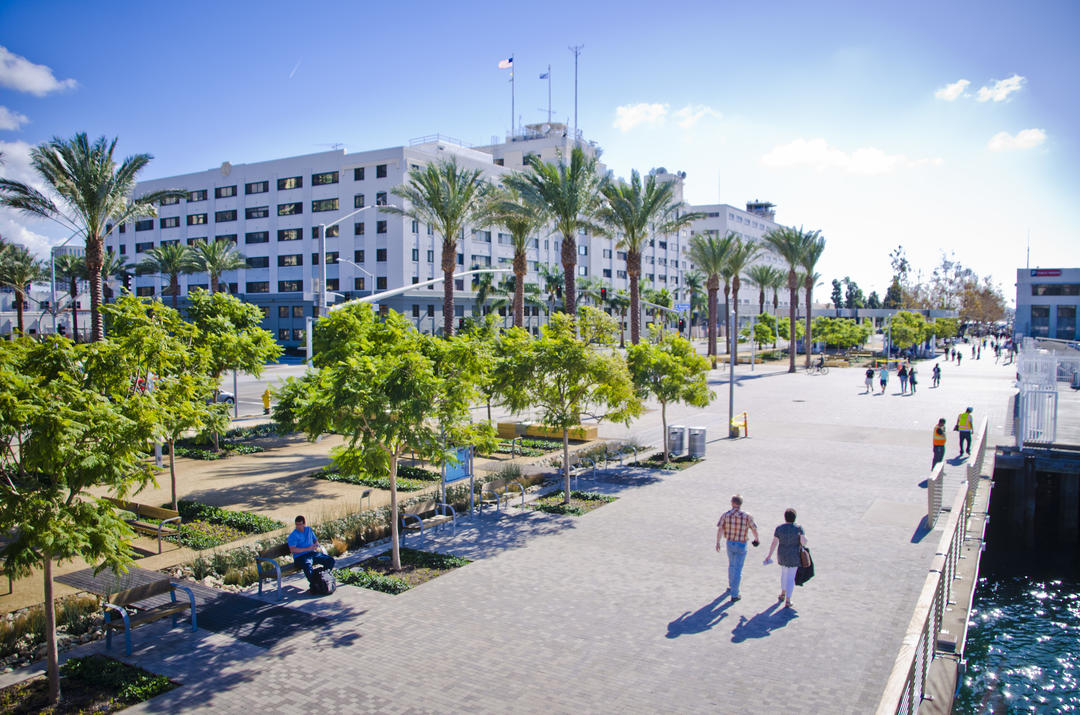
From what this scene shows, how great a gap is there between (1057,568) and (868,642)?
12629 millimetres

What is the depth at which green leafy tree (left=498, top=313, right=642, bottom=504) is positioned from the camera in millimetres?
16984

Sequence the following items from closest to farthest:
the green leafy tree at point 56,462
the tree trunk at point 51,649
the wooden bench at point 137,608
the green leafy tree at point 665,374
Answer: the green leafy tree at point 56,462
the tree trunk at point 51,649
the wooden bench at point 137,608
the green leafy tree at point 665,374

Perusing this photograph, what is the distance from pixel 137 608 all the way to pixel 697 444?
52.9 ft

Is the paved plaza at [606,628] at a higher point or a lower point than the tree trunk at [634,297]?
lower

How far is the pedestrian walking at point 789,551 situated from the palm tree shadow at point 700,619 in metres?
0.87

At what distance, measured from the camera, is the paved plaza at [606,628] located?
27.3 ft

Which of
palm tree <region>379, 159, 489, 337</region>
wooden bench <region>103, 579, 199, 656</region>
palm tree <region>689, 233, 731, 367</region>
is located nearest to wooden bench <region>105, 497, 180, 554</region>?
wooden bench <region>103, 579, 199, 656</region>

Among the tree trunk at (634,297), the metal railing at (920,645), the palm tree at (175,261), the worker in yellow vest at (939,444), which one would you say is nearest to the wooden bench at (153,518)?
the metal railing at (920,645)

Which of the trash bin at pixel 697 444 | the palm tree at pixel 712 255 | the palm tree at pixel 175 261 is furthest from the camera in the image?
the palm tree at pixel 175 261

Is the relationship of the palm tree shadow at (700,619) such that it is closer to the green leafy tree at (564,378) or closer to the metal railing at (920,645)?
the metal railing at (920,645)

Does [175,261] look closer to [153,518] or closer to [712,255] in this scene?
[712,255]

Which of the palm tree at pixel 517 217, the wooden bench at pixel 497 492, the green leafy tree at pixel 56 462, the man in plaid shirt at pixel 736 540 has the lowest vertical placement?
the wooden bench at pixel 497 492

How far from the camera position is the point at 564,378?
56.7 feet

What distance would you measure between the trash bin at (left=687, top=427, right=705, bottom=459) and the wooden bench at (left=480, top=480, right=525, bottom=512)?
6.66 m
